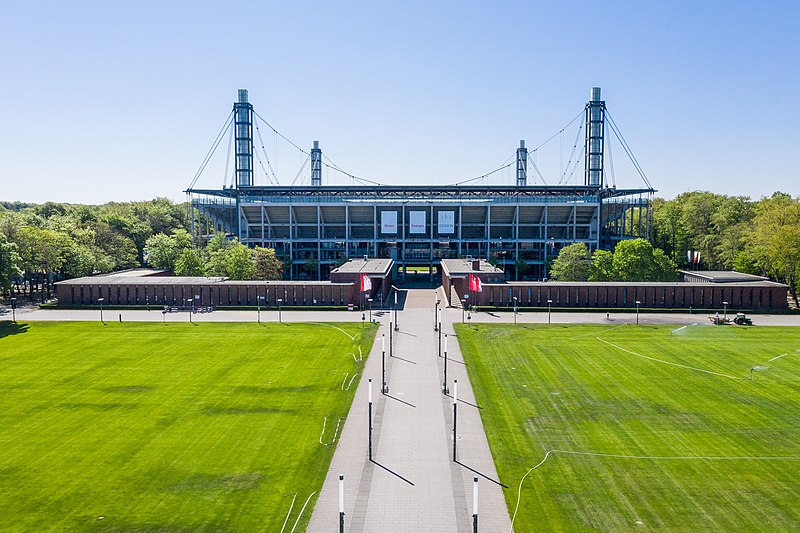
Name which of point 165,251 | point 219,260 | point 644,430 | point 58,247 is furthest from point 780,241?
point 58,247

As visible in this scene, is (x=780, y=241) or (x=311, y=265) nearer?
(x=780, y=241)

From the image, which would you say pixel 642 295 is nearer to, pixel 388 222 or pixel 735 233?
pixel 735 233

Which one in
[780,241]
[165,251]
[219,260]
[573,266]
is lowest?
[573,266]

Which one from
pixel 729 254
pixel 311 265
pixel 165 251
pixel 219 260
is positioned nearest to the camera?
pixel 219 260

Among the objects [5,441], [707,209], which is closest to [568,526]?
[5,441]

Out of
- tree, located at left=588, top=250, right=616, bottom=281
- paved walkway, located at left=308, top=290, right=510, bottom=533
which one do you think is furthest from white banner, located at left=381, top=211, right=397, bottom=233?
paved walkway, located at left=308, top=290, right=510, bottom=533

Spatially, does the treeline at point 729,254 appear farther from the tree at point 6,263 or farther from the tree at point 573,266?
the tree at point 6,263
